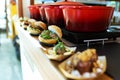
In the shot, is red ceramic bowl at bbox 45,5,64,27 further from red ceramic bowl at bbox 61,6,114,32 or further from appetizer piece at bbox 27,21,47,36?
red ceramic bowl at bbox 61,6,114,32

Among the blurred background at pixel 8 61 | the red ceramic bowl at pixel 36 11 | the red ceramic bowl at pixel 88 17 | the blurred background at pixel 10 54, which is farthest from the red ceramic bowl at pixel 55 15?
the blurred background at pixel 8 61

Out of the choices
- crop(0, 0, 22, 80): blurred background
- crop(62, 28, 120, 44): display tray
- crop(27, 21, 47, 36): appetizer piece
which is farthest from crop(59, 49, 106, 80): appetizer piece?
crop(0, 0, 22, 80): blurred background

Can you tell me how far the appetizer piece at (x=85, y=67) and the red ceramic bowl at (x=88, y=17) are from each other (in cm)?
30

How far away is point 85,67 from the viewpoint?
0.45 m

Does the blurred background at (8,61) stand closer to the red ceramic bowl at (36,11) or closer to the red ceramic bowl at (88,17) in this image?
the red ceramic bowl at (36,11)

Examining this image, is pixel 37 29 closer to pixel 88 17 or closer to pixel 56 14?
pixel 56 14

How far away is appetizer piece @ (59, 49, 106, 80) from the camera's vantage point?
444 millimetres

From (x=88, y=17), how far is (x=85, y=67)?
13.6 inches

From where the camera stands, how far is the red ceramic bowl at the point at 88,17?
0.74 m

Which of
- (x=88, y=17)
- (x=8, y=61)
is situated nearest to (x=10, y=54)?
(x=8, y=61)

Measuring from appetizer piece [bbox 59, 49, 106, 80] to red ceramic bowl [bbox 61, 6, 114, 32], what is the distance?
30 cm

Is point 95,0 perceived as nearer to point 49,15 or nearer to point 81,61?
point 49,15

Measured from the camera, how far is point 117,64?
575mm

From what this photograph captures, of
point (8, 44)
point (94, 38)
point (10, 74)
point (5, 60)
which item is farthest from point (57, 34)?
point (8, 44)
